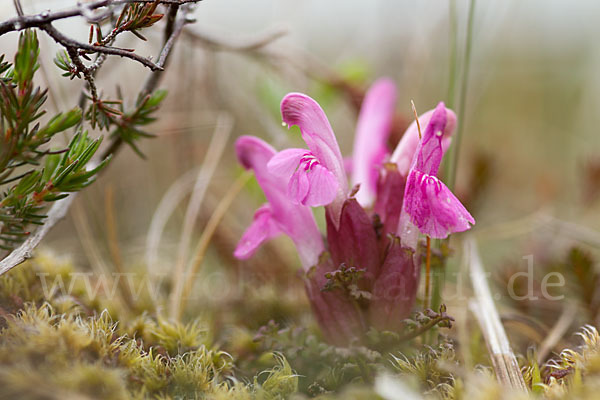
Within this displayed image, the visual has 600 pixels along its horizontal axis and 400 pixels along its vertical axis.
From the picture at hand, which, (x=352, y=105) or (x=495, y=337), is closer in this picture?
(x=495, y=337)

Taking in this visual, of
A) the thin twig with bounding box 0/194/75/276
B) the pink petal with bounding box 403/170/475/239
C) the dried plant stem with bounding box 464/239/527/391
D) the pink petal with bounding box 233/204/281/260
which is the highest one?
the pink petal with bounding box 403/170/475/239

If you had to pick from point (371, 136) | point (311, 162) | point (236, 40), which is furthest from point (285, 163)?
point (236, 40)

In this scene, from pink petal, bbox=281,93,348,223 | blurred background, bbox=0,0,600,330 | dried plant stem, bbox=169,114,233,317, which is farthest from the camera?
blurred background, bbox=0,0,600,330

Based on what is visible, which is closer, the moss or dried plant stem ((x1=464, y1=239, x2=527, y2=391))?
the moss

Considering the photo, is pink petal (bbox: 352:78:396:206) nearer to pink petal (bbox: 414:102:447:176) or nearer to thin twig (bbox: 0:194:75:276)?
pink petal (bbox: 414:102:447:176)

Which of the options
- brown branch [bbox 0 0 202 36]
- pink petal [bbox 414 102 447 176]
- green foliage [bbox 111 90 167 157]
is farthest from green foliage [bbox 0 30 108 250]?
pink petal [bbox 414 102 447 176]

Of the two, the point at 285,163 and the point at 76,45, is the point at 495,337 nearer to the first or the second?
the point at 285,163
